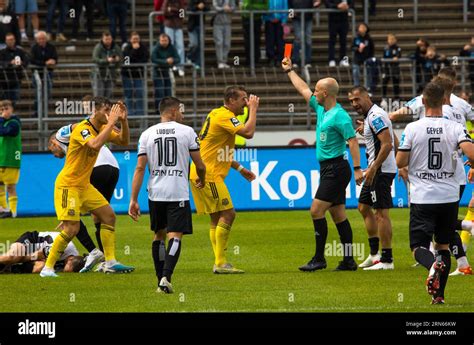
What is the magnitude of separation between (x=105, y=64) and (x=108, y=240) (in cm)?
1249

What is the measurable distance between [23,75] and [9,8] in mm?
2813

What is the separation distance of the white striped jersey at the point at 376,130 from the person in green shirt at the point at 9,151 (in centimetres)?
987

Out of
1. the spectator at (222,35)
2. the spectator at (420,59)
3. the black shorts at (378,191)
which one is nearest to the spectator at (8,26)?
the spectator at (222,35)

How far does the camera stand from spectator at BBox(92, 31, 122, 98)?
2800cm

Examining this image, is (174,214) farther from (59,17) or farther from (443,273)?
(59,17)

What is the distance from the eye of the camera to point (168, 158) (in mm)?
14008

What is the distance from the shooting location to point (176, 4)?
29.8 meters

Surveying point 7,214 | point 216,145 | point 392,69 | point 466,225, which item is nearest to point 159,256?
point 216,145

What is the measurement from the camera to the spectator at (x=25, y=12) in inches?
1206

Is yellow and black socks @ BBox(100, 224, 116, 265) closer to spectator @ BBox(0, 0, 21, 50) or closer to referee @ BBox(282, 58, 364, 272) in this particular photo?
referee @ BBox(282, 58, 364, 272)

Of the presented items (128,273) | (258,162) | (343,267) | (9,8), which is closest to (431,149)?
(343,267)
